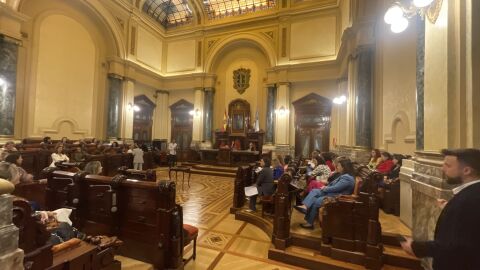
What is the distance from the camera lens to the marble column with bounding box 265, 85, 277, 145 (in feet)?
40.1

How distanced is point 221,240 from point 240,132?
9.67 m

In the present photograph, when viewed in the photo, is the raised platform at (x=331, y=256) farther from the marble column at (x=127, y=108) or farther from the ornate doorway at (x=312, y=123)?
the marble column at (x=127, y=108)

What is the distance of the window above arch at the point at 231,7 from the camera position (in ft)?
41.8

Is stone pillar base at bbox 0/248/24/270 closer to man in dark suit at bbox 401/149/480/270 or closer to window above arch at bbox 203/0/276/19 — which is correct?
man in dark suit at bbox 401/149/480/270

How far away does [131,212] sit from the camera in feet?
9.43

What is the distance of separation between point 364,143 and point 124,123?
1089 centimetres

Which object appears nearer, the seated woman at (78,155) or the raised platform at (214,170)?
the seated woman at (78,155)

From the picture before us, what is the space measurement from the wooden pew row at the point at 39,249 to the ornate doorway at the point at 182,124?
1243cm

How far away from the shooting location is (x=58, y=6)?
9.36 m

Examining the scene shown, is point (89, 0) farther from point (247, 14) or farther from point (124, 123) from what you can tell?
point (247, 14)

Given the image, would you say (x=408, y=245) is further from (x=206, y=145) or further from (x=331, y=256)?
(x=206, y=145)

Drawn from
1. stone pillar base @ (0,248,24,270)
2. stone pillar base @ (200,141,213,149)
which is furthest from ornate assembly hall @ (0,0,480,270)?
stone pillar base @ (200,141,213,149)

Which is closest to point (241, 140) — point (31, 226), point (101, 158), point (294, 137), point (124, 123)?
point (294, 137)

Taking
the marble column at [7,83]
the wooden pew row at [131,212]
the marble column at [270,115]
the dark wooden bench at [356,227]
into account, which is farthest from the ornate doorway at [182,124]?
the dark wooden bench at [356,227]
